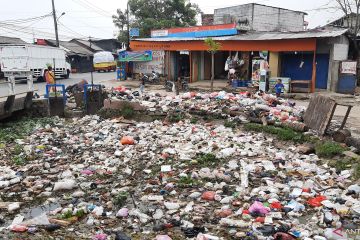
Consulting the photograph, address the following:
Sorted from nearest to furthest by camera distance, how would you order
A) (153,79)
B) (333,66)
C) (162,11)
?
→ (333,66), (153,79), (162,11)

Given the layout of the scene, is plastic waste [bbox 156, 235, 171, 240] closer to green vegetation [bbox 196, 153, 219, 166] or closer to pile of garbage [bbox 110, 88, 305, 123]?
green vegetation [bbox 196, 153, 219, 166]

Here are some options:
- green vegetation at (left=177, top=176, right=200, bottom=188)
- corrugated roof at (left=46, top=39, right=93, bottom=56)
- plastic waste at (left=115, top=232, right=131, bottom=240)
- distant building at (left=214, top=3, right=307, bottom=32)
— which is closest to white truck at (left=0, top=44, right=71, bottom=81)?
distant building at (left=214, top=3, right=307, bottom=32)

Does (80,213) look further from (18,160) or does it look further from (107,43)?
(107,43)

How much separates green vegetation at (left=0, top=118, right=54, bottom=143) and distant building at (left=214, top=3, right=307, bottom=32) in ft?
48.7

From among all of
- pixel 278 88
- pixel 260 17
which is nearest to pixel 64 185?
pixel 278 88

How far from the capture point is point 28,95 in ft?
38.7

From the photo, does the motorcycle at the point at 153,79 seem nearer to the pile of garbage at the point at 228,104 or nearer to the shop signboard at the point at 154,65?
the shop signboard at the point at 154,65

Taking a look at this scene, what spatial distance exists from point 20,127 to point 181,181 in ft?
22.3

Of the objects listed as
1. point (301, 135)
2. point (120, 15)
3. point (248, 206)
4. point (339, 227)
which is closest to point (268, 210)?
point (248, 206)

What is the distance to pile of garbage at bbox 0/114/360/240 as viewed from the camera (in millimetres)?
4532

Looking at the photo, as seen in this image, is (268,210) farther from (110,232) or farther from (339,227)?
(110,232)

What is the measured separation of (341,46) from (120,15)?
29877 mm

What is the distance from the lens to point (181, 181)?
6.06m

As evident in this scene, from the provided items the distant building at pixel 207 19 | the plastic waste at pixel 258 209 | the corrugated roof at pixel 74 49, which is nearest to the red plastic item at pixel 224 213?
the plastic waste at pixel 258 209
